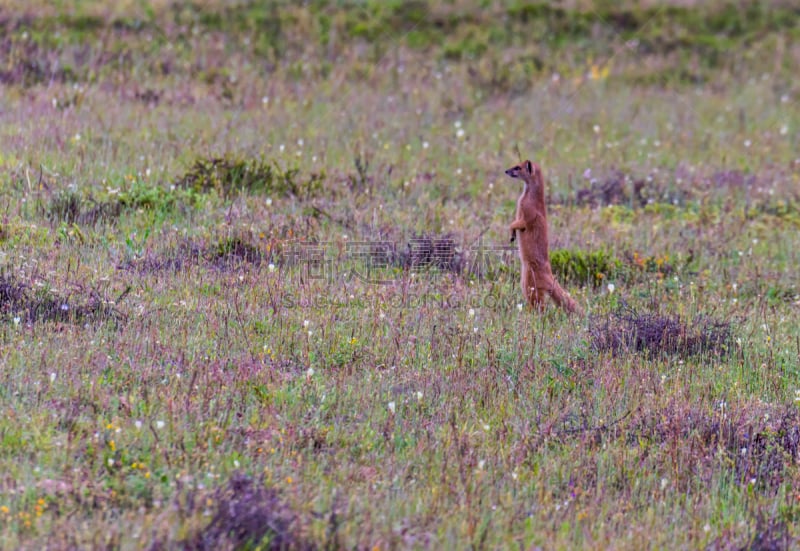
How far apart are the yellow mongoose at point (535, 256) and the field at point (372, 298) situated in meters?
0.24

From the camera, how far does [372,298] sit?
8.88 metres

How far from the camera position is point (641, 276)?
10.4 m

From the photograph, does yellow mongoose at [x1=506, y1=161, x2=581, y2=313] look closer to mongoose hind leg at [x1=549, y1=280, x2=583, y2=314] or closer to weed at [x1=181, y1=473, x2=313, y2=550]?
mongoose hind leg at [x1=549, y1=280, x2=583, y2=314]

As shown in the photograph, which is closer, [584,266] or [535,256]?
[535,256]

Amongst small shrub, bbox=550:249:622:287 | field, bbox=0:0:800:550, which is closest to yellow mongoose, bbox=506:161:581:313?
field, bbox=0:0:800:550

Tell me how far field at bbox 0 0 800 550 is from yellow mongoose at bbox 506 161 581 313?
0.79ft

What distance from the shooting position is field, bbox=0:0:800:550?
5.60 metres

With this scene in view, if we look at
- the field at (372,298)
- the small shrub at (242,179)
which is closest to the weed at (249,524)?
the field at (372,298)

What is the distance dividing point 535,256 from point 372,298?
1.52m

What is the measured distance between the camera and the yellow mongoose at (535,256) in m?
8.93

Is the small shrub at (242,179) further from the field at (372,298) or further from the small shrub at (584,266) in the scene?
the small shrub at (584,266)

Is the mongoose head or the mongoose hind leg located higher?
the mongoose head

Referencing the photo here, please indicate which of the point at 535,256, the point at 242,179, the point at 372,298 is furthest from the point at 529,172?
the point at 242,179

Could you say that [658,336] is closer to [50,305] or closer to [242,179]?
[50,305]
